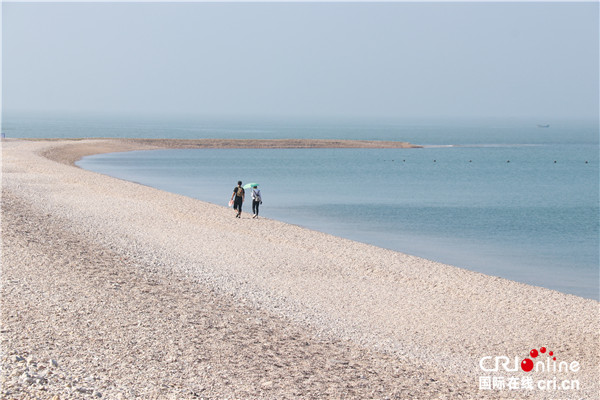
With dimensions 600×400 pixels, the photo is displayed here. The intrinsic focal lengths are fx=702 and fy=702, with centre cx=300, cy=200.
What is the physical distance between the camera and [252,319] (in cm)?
1372

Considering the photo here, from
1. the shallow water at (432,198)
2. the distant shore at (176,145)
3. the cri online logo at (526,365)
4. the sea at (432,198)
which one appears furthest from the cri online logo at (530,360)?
the distant shore at (176,145)

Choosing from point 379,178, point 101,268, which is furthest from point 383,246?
point 379,178

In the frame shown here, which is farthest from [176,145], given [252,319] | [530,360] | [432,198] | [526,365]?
[526,365]

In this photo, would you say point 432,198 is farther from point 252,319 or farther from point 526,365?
point 526,365

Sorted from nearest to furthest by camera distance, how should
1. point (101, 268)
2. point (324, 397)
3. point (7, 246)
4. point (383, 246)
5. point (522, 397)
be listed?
point (324, 397), point (522, 397), point (101, 268), point (7, 246), point (383, 246)

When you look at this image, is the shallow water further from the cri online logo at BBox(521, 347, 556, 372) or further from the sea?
the cri online logo at BBox(521, 347, 556, 372)

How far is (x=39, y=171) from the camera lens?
1688 inches

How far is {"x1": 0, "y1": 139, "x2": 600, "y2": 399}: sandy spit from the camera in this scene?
10125mm

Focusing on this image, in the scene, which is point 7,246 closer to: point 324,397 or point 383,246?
point 324,397

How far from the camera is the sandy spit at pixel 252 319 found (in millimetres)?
10125

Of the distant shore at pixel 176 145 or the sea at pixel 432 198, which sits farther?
the distant shore at pixel 176 145

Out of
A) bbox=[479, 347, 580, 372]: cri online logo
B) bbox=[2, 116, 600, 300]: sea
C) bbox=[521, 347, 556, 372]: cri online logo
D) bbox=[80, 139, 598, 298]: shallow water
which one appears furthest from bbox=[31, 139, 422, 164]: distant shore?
bbox=[479, 347, 580, 372]: cri online logo

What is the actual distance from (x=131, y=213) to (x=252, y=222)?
474cm

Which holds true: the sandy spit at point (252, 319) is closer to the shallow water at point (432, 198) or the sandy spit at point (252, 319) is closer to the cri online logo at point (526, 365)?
the cri online logo at point (526, 365)
